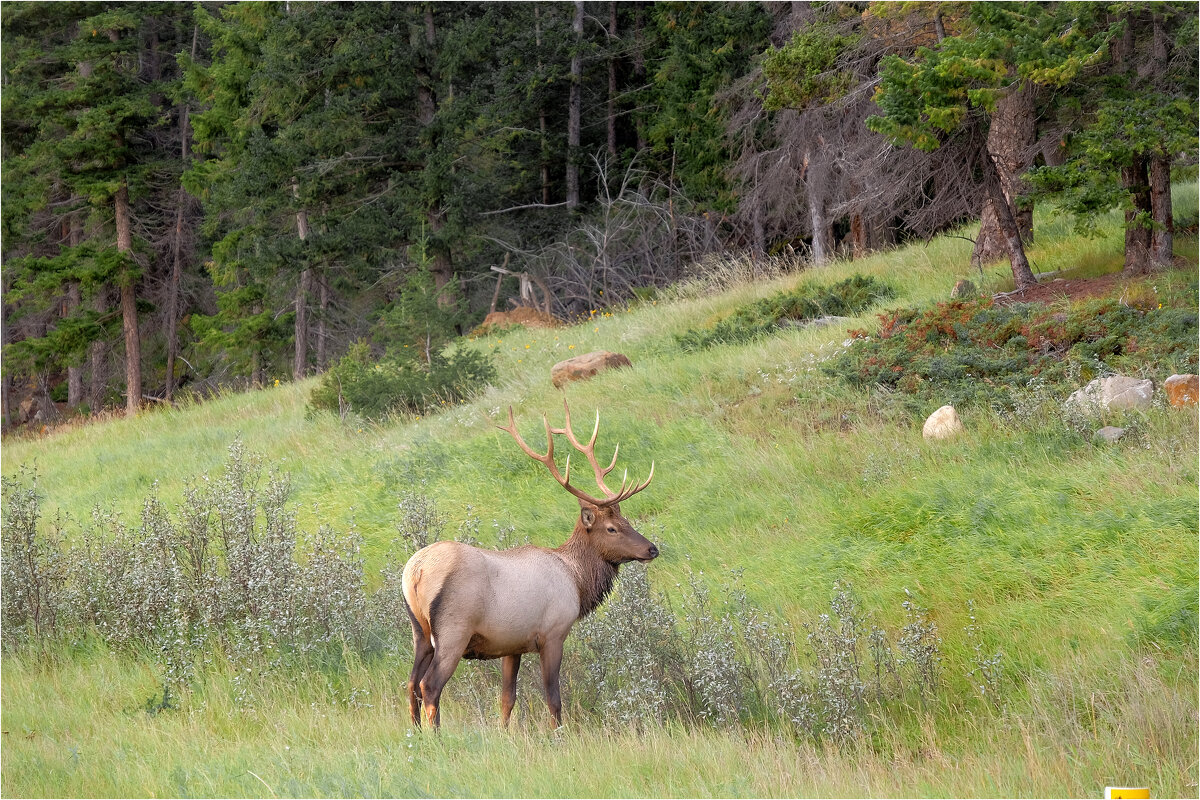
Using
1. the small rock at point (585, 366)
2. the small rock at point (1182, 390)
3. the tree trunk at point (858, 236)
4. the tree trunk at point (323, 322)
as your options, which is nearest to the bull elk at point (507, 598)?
the small rock at point (1182, 390)

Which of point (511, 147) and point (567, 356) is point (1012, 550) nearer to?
point (567, 356)

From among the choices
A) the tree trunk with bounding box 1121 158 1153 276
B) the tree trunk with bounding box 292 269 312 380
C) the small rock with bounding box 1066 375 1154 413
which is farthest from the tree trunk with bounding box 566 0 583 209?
the small rock with bounding box 1066 375 1154 413

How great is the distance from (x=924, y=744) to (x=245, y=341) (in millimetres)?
24548

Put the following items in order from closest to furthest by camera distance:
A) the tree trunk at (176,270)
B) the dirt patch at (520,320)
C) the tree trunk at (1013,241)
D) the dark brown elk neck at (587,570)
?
1. the dark brown elk neck at (587,570)
2. the tree trunk at (1013,241)
3. the dirt patch at (520,320)
4. the tree trunk at (176,270)

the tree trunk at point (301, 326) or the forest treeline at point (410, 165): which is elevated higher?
the forest treeline at point (410, 165)

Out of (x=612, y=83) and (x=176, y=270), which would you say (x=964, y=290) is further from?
(x=176, y=270)

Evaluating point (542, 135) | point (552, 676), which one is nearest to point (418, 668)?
point (552, 676)

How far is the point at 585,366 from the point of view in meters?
13.7

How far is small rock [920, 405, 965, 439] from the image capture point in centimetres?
930

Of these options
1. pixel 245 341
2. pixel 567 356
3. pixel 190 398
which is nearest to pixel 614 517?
pixel 567 356

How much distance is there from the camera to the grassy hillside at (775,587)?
16.0ft

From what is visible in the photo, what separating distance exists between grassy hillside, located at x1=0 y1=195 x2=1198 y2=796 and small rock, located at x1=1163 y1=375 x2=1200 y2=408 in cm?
25

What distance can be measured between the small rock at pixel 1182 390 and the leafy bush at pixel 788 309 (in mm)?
5569

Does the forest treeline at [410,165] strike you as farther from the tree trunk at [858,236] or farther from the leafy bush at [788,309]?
the leafy bush at [788,309]
